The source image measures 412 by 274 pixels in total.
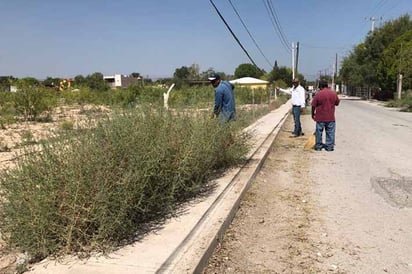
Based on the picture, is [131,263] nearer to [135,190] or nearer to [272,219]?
[135,190]

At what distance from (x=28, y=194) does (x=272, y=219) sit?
10.2 feet

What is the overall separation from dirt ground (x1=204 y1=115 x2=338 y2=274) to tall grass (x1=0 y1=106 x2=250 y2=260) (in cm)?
93

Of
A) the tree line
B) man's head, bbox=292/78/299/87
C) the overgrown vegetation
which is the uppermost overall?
the tree line

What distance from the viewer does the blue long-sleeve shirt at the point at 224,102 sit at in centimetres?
796

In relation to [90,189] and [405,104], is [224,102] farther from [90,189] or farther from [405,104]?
[405,104]

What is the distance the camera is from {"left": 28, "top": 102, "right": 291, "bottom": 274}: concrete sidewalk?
11.6ft

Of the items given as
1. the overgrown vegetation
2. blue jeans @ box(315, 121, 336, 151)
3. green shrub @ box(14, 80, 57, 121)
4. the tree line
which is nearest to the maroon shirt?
blue jeans @ box(315, 121, 336, 151)

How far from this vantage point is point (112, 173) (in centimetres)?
409

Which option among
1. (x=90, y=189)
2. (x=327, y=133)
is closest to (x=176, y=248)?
(x=90, y=189)

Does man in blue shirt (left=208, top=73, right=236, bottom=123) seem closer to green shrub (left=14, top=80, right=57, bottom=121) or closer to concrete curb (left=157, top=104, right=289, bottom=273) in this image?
concrete curb (left=157, top=104, right=289, bottom=273)

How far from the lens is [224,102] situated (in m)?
8.12

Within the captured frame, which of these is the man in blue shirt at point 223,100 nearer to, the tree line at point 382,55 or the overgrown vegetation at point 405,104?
the overgrown vegetation at point 405,104

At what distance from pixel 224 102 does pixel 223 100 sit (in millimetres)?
44

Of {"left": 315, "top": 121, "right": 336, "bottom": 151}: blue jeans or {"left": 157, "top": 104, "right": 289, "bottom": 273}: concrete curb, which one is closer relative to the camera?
{"left": 157, "top": 104, "right": 289, "bottom": 273}: concrete curb
